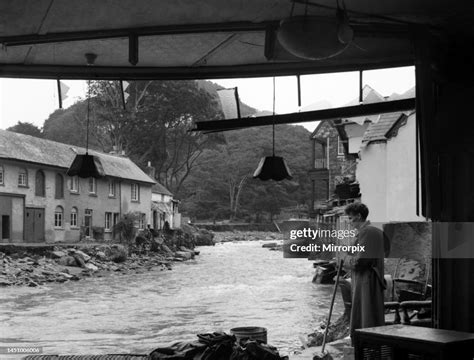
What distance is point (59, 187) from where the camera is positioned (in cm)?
3741

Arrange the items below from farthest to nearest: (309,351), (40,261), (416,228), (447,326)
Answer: (40,261), (416,228), (309,351), (447,326)

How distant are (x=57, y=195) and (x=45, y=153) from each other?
2.79 meters

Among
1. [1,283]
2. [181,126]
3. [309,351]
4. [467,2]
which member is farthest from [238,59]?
[181,126]

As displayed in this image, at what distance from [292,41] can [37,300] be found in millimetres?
18638

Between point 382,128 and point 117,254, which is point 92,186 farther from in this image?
point 382,128

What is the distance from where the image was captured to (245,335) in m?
6.12

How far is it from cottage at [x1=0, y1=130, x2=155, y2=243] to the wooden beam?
28556 millimetres

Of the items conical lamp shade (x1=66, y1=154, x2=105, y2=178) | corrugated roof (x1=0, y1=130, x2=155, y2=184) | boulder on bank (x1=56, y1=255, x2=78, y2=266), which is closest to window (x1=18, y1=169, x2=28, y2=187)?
corrugated roof (x1=0, y1=130, x2=155, y2=184)

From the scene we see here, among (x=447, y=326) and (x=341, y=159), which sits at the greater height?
(x=341, y=159)

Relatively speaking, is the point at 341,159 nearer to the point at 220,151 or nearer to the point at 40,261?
the point at 40,261

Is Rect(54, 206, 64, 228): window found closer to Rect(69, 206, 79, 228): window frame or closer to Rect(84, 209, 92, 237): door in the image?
Rect(69, 206, 79, 228): window frame

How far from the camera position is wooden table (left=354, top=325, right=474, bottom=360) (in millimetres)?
3148

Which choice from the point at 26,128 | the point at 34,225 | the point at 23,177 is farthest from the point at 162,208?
the point at 26,128

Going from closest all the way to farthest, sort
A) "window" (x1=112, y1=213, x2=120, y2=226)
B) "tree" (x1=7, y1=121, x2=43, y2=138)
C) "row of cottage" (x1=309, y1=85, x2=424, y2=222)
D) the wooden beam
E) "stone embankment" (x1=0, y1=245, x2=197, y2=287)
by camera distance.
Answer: the wooden beam → "row of cottage" (x1=309, y1=85, x2=424, y2=222) → "stone embankment" (x1=0, y1=245, x2=197, y2=287) → "window" (x1=112, y1=213, x2=120, y2=226) → "tree" (x1=7, y1=121, x2=43, y2=138)
